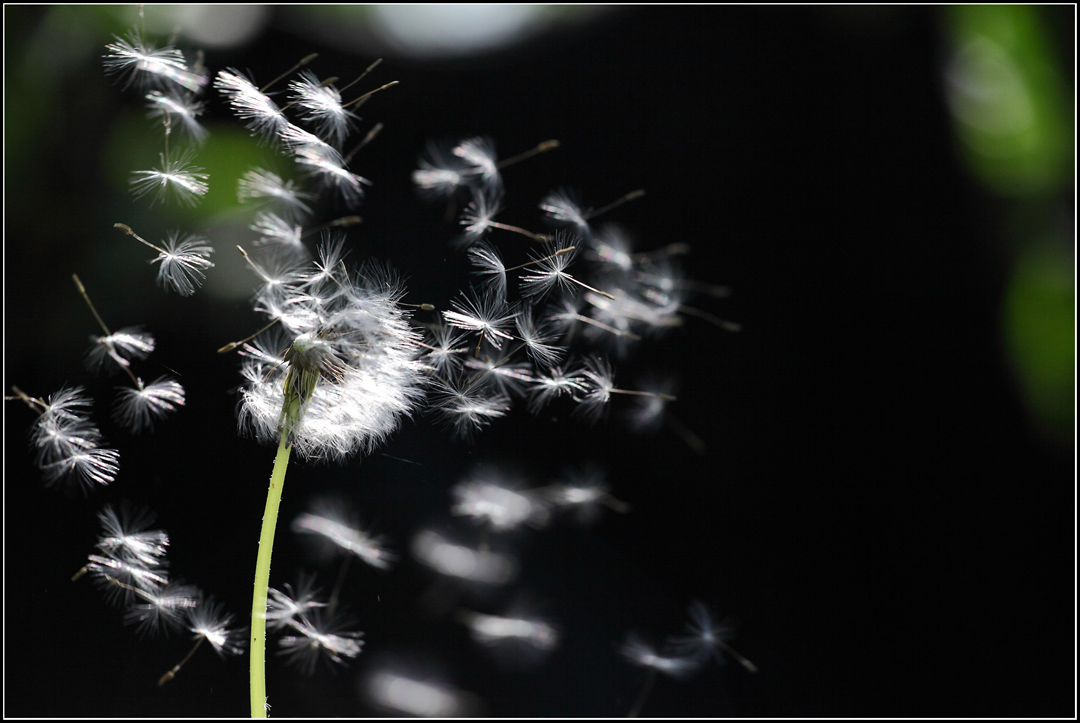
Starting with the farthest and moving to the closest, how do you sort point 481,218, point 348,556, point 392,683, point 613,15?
point 613,15
point 392,683
point 348,556
point 481,218

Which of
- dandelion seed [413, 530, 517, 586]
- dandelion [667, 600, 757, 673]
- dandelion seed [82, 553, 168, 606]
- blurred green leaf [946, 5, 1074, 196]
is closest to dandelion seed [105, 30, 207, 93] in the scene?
dandelion seed [82, 553, 168, 606]

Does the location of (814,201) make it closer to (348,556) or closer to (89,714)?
(348,556)

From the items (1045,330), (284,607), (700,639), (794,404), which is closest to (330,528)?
(284,607)

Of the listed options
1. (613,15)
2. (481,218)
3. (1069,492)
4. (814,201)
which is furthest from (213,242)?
(1069,492)

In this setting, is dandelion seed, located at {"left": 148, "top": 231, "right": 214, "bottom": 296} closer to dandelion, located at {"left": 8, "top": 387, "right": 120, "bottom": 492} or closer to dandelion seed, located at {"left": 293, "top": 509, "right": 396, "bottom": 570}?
dandelion, located at {"left": 8, "top": 387, "right": 120, "bottom": 492}

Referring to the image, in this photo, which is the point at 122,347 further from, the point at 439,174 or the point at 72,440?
the point at 439,174

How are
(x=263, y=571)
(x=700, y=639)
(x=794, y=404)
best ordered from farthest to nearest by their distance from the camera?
(x=794, y=404), (x=700, y=639), (x=263, y=571)
